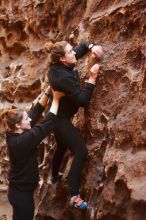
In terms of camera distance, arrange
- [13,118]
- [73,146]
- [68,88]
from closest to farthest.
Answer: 1. [13,118]
2. [68,88]
3. [73,146]

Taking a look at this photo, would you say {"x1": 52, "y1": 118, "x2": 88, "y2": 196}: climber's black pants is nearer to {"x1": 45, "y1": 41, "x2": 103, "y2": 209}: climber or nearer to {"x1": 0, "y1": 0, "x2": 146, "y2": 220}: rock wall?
{"x1": 45, "y1": 41, "x2": 103, "y2": 209}: climber

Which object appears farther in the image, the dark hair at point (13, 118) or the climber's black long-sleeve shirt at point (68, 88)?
the climber's black long-sleeve shirt at point (68, 88)

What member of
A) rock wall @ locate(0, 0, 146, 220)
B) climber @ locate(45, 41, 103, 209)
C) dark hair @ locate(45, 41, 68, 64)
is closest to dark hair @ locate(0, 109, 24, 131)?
climber @ locate(45, 41, 103, 209)

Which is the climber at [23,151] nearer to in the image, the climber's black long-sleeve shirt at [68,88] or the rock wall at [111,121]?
the climber's black long-sleeve shirt at [68,88]

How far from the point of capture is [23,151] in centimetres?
346

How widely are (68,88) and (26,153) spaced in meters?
0.63

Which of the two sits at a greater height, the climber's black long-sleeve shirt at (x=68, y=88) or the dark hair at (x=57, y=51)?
the dark hair at (x=57, y=51)

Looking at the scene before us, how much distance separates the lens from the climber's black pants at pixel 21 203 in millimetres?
3570

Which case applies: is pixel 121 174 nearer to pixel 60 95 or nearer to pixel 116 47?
pixel 60 95

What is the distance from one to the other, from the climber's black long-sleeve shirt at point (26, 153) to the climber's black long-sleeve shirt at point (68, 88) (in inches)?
8.3

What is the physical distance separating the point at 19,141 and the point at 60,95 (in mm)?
564

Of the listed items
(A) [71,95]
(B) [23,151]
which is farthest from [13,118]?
(A) [71,95]

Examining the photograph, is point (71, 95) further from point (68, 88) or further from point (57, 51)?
point (57, 51)

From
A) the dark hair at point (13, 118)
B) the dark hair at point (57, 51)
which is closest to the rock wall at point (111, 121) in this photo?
the dark hair at point (57, 51)
